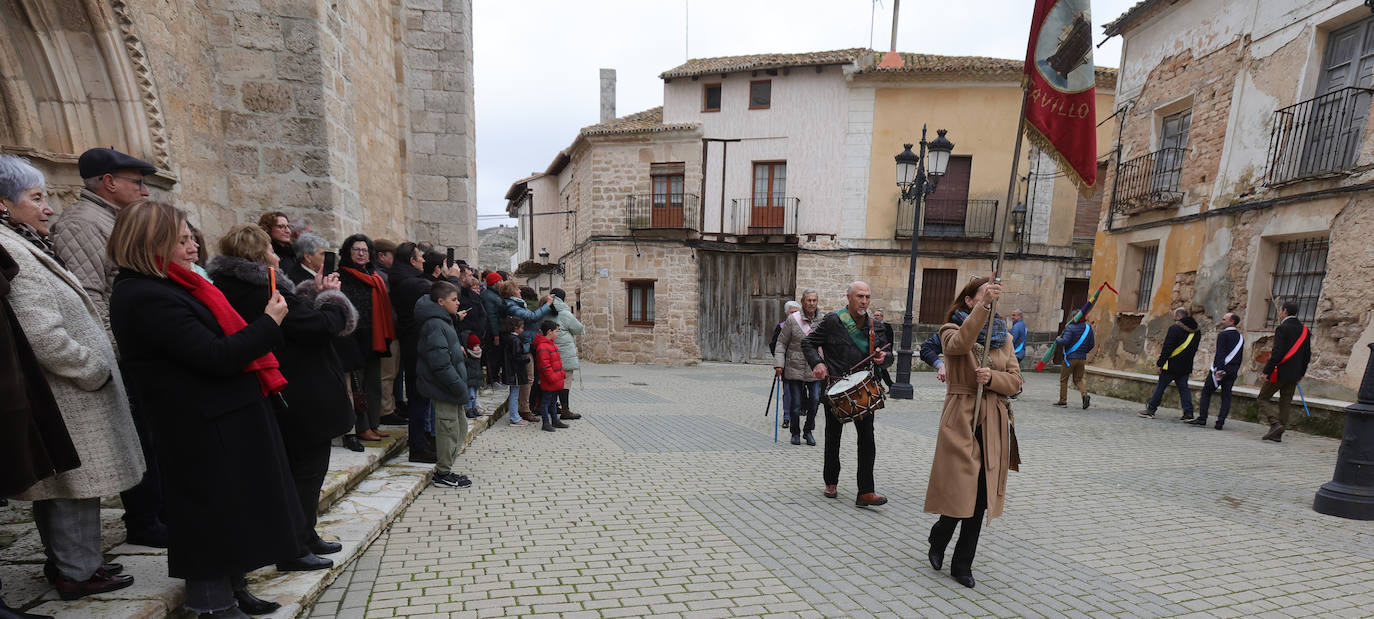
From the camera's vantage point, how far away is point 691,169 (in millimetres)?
16672

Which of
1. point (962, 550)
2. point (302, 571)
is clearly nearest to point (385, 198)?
point (302, 571)

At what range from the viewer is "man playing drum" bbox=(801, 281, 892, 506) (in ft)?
15.0

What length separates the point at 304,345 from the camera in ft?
9.11

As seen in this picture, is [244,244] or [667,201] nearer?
[244,244]

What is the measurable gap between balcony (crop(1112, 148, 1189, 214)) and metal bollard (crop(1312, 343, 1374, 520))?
684 centimetres

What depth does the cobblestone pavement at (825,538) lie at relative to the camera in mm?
3061

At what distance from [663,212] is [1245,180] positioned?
12.0 meters

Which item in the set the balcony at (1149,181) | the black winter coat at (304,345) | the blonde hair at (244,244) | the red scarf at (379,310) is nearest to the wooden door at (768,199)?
the balcony at (1149,181)

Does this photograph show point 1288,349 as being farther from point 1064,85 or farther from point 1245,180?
point 1064,85

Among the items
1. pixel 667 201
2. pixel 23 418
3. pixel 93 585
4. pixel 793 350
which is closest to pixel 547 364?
pixel 793 350

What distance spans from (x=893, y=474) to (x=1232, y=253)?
7978 millimetres

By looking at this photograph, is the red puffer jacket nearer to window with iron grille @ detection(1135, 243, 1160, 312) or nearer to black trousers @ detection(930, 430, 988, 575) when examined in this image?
black trousers @ detection(930, 430, 988, 575)

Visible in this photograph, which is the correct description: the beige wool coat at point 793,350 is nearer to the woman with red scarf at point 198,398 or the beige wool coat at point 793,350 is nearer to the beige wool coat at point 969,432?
the beige wool coat at point 969,432

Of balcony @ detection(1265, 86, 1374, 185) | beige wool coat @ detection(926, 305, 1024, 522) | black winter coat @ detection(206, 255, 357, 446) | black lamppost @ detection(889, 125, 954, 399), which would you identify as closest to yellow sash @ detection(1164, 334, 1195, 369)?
balcony @ detection(1265, 86, 1374, 185)
